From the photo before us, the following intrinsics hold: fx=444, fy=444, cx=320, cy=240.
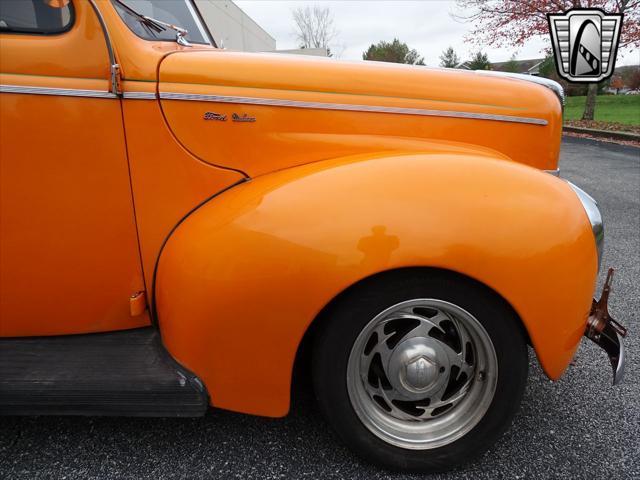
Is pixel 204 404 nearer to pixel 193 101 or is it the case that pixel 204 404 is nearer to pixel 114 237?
pixel 114 237

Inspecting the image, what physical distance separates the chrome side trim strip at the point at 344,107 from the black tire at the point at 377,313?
2.32 feet

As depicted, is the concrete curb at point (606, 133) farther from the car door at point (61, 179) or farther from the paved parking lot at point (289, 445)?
the car door at point (61, 179)

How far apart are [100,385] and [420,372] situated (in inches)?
45.0

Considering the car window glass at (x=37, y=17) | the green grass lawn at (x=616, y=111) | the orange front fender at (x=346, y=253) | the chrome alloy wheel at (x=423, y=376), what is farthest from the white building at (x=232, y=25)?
the green grass lawn at (x=616, y=111)

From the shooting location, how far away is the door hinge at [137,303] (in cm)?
173

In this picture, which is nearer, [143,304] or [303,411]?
[143,304]

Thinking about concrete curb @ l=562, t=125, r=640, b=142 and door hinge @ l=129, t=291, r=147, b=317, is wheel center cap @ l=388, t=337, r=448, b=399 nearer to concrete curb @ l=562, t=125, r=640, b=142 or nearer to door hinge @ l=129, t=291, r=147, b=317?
door hinge @ l=129, t=291, r=147, b=317

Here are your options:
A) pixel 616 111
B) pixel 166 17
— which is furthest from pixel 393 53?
pixel 166 17

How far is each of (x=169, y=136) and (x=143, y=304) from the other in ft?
2.18

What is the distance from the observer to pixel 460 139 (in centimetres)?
187

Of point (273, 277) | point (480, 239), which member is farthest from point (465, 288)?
point (273, 277)

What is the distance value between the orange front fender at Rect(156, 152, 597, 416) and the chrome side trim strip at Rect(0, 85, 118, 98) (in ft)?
1.85

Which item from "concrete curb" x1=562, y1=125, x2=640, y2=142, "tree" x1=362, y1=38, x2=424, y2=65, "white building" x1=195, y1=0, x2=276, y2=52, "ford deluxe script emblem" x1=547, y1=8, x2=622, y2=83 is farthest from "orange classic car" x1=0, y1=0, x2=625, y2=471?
"tree" x1=362, y1=38, x2=424, y2=65

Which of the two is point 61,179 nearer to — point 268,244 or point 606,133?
point 268,244
